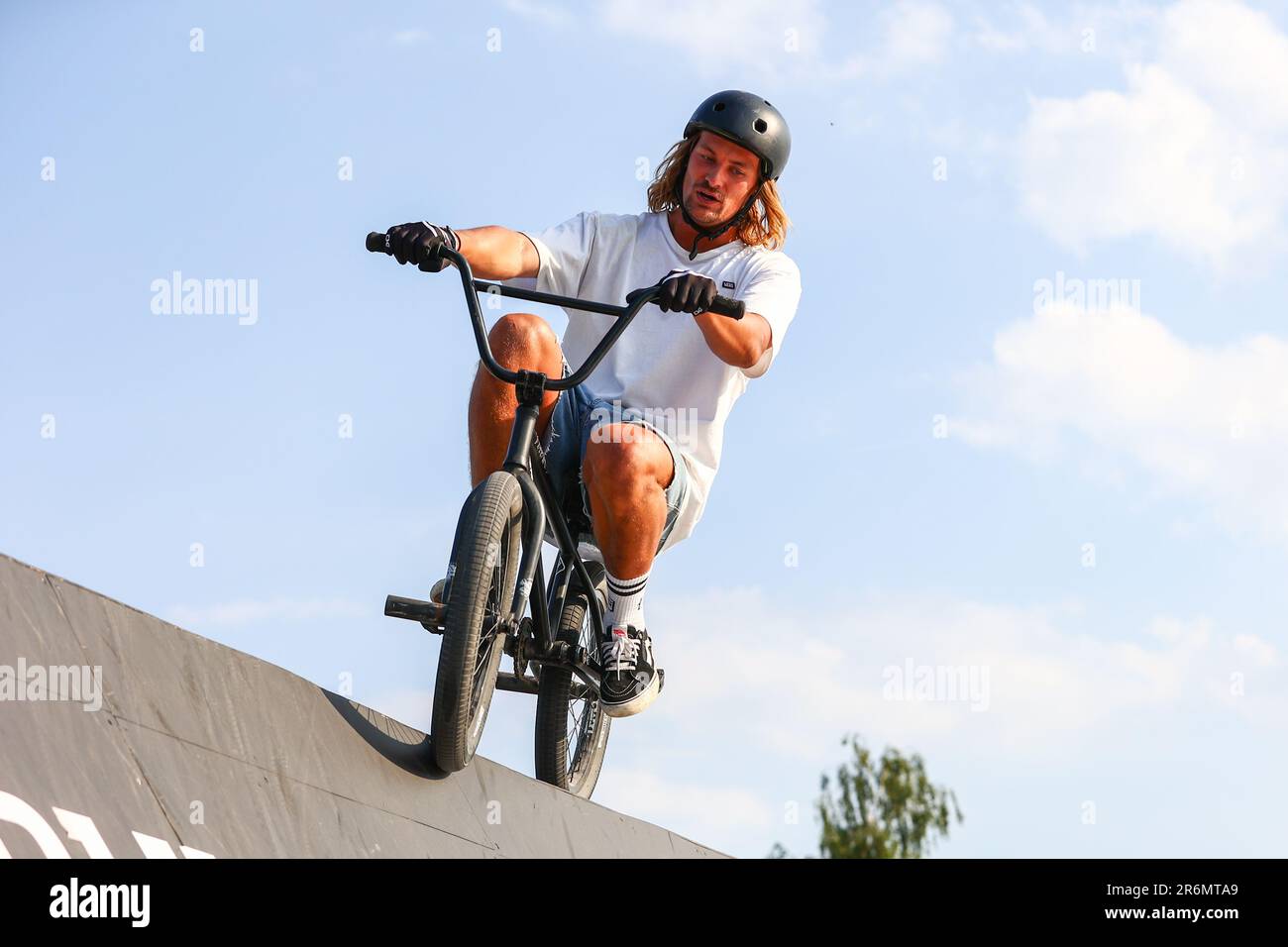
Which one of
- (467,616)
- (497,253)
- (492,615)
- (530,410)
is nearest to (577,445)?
(530,410)

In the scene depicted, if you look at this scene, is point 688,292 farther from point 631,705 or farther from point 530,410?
point 631,705

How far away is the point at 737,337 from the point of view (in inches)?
168

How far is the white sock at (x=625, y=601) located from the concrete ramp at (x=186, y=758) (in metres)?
0.90

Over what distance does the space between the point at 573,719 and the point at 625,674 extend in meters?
0.85

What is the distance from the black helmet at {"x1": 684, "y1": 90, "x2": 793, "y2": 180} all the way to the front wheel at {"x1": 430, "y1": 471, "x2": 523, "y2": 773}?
155cm

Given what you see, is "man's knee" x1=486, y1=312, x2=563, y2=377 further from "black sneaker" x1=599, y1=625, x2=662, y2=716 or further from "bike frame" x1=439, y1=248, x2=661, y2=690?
"black sneaker" x1=599, y1=625, x2=662, y2=716

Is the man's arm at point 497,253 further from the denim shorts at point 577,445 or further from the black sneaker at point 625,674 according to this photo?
the black sneaker at point 625,674

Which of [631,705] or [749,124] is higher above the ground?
[749,124]

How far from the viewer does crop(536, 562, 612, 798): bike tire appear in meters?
4.83

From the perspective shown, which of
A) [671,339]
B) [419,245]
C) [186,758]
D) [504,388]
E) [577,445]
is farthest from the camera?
[671,339]
